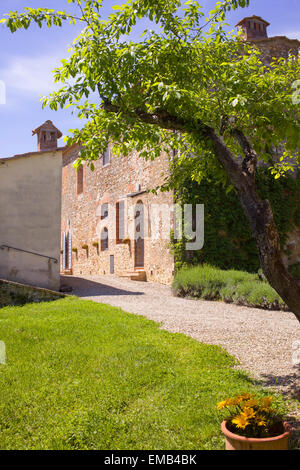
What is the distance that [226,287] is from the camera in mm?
9820

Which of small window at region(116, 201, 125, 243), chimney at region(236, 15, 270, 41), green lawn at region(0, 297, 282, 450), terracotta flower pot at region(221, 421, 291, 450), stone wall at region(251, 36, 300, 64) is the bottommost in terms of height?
green lawn at region(0, 297, 282, 450)

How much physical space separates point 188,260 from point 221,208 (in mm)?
1986

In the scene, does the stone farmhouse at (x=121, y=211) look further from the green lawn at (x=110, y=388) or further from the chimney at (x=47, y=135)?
the green lawn at (x=110, y=388)

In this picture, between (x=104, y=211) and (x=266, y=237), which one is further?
(x=104, y=211)

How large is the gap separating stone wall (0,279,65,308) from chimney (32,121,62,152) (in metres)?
15.1

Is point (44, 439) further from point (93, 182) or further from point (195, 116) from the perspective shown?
point (93, 182)

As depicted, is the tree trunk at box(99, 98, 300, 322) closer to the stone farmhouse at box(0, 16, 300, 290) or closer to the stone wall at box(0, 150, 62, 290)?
the stone farmhouse at box(0, 16, 300, 290)

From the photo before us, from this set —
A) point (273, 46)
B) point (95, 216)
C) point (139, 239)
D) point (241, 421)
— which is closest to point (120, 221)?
point (139, 239)

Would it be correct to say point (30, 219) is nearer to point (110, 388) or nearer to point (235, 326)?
point (235, 326)

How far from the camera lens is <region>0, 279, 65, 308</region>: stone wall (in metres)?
9.39

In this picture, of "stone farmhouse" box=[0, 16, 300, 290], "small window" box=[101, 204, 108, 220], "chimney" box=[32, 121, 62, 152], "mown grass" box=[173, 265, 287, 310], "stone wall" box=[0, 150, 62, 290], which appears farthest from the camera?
"chimney" box=[32, 121, 62, 152]

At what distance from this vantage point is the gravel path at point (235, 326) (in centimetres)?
454

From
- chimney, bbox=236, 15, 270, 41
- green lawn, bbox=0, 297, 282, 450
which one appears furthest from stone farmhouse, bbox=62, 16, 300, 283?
green lawn, bbox=0, 297, 282, 450

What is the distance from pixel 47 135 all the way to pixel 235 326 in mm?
19832
